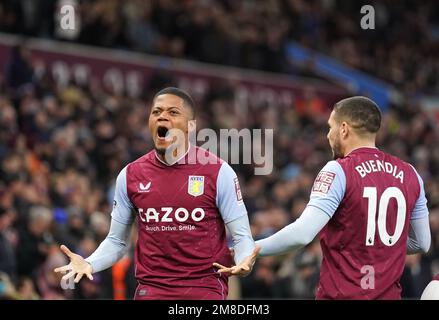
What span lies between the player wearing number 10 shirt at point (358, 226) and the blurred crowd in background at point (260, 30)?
1117 centimetres

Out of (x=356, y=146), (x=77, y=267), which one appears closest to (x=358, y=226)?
(x=356, y=146)

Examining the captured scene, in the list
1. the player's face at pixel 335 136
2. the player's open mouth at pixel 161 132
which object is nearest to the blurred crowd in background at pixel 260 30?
the player's open mouth at pixel 161 132

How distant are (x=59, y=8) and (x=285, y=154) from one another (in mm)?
4536

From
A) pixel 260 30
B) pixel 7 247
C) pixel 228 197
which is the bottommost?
pixel 7 247

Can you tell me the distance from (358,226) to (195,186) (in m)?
1.09

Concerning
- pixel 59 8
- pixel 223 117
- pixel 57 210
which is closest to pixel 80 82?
pixel 59 8

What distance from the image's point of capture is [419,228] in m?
6.50

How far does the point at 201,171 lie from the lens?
6.68 metres

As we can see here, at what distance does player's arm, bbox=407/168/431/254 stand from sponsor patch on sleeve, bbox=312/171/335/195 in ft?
2.01

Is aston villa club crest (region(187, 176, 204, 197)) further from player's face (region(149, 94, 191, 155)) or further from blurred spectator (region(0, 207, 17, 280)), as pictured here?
blurred spectator (region(0, 207, 17, 280))

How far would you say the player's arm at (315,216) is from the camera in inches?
238

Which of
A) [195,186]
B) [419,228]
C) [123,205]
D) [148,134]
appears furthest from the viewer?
[148,134]

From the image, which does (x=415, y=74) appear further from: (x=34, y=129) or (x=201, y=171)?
(x=201, y=171)

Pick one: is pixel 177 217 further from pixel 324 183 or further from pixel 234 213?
pixel 324 183
